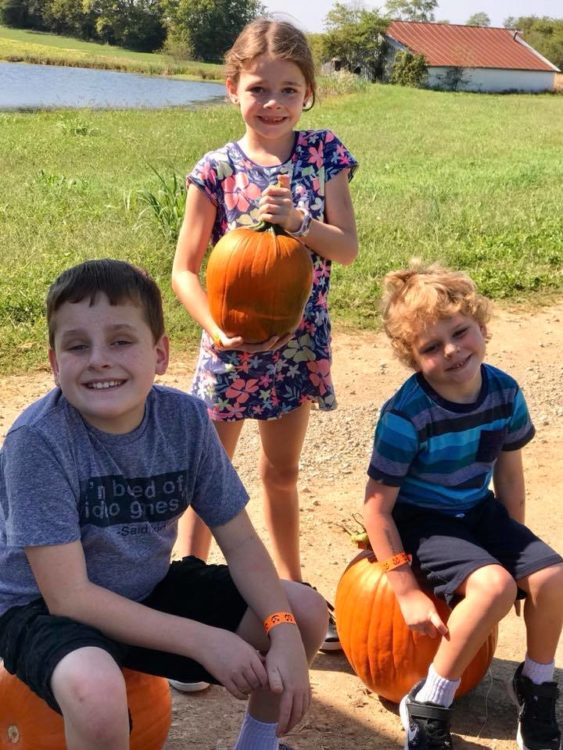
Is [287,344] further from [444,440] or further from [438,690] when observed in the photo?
[438,690]

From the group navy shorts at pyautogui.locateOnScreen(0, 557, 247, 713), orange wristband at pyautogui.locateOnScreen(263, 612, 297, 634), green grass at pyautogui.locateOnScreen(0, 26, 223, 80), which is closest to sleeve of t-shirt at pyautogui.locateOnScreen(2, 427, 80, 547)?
navy shorts at pyautogui.locateOnScreen(0, 557, 247, 713)

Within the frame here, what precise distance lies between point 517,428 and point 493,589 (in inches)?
22.2

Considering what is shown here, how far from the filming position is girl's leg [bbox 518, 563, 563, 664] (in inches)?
106

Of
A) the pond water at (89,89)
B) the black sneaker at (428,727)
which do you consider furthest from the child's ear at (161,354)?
the pond water at (89,89)

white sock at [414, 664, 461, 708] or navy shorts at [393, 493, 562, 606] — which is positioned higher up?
navy shorts at [393, 493, 562, 606]

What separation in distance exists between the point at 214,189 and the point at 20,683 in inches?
64.2

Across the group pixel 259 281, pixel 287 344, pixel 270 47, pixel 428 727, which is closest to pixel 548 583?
pixel 428 727

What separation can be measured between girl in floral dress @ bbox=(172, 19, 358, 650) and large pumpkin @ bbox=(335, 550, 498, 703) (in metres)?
0.34

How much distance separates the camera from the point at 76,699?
1979 millimetres

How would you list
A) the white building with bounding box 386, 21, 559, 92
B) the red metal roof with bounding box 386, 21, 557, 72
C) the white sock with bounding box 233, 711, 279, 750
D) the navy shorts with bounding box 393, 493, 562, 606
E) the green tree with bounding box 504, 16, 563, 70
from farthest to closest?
the green tree with bounding box 504, 16, 563, 70
the red metal roof with bounding box 386, 21, 557, 72
the white building with bounding box 386, 21, 559, 92
the navy shorts with bounding box 393, 493, 562, 606
the white sock with bounding box 233, 711, 279, 750

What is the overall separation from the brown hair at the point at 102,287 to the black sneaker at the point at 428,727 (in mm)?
1356

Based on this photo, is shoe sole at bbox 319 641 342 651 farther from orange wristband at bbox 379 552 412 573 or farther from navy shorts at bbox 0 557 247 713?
navy shorts at bbox 0 557 247 713

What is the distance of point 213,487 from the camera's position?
8.15ft

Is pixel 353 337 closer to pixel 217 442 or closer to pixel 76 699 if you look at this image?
pixel 217 442
